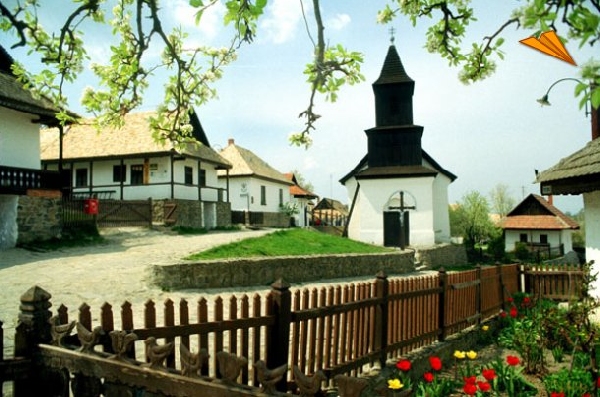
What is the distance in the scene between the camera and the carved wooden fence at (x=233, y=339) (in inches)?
82.2

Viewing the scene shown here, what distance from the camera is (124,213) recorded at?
22219 millimetres

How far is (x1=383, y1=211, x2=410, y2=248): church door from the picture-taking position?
26078 mm

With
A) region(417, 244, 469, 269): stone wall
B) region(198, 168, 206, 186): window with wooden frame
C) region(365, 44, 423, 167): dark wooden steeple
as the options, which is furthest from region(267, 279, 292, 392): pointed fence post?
region(198, 168, 206, 186): window with wooden frame

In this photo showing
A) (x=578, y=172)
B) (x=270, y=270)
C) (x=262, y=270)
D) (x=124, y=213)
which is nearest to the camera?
(x=578, y=172)

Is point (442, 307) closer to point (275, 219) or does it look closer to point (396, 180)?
point (396, 180)

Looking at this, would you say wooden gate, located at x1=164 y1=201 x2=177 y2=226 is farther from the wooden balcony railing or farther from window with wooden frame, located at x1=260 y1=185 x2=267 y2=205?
window with wooden frame, located at x1=260 y1=185 x2=267 y2=205

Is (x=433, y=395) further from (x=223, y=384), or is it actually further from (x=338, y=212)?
(x=338, y=212)

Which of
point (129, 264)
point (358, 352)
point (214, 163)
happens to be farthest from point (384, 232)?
point (358, 352)

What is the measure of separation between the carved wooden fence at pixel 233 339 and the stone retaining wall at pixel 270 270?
233 centimetres

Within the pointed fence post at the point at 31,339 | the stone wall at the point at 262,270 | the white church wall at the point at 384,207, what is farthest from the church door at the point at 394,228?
the pointed fence post at the point at 31,339

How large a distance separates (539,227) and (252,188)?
2860cm

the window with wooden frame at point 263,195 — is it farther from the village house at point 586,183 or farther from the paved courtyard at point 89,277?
the village house at point 586,183

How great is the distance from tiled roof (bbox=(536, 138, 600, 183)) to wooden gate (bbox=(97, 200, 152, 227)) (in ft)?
64.1

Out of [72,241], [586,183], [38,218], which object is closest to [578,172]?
[586,183]
